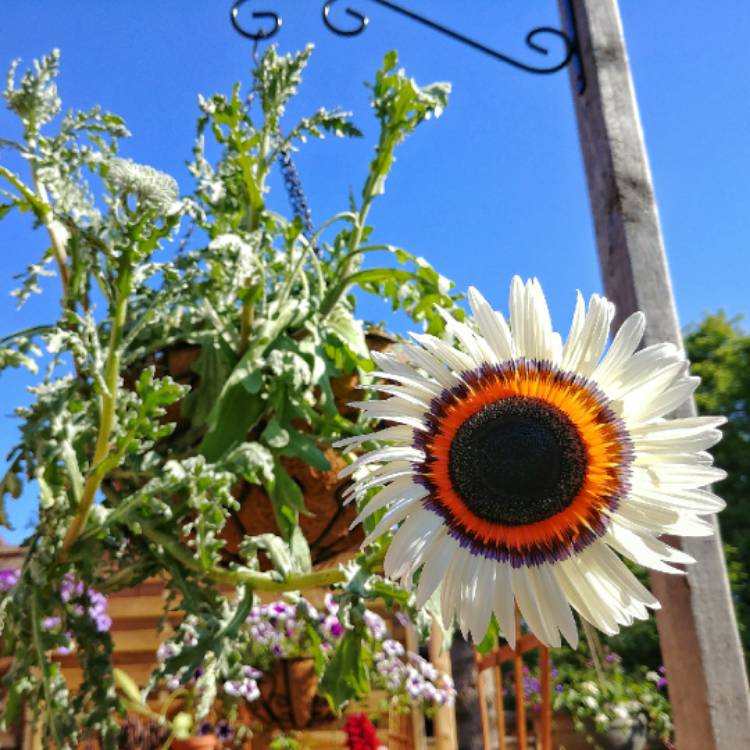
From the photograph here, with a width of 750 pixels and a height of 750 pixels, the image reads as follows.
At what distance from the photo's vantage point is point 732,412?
11.4 metres

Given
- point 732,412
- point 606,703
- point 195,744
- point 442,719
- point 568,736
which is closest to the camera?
point 195,744

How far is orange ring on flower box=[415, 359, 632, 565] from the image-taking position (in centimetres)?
34

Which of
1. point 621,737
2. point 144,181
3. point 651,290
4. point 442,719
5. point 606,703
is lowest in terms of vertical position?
point 621,737

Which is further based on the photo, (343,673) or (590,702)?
(590,702)

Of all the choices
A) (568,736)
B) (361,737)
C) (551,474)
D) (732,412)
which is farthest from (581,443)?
(732,412)

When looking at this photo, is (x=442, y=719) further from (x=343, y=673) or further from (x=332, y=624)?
(x=343, y=673)

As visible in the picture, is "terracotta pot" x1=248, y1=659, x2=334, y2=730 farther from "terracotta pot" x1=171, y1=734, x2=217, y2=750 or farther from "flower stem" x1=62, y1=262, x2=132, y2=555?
"flower stem" x1=62, y1=262, x2=132, y2=555

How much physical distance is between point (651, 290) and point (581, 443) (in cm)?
83

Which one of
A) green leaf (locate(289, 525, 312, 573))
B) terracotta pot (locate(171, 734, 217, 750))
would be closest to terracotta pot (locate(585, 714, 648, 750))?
terracotta pot (locate(171, 734, 217, 750))

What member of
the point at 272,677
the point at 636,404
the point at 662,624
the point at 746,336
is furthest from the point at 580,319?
the point at 746,336

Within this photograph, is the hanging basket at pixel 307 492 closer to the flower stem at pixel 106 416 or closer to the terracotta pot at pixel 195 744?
the flower stem at pixel 106 416

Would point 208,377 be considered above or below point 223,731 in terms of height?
above

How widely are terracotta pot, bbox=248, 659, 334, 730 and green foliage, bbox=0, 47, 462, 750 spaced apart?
55.7 inches

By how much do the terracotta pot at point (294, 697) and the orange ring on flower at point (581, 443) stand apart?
2358 millimetres
